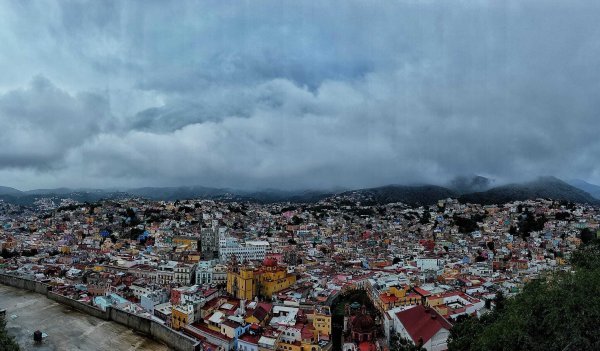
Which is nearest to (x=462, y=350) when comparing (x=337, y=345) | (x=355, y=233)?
(x=337, y=345)

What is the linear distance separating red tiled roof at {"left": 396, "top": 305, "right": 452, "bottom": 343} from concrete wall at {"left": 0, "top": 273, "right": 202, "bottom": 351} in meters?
14.5

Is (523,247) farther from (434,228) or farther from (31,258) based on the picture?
(31,258)

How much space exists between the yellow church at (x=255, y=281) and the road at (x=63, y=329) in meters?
19.2

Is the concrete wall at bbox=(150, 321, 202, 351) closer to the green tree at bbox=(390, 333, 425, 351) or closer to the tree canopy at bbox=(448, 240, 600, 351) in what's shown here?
the tree canopy at bbox=(448, 240, 600, 351)

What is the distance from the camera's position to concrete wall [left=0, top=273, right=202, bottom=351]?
6.44m

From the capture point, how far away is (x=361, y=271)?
34750mm

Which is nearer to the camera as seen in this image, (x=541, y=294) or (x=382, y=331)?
(x=541, y=294)

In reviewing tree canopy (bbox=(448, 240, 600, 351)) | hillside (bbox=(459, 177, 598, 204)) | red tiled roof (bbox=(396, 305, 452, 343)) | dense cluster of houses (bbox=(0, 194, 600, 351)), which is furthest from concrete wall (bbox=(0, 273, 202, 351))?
hillside (bbox=(459, 177, 598, 204))

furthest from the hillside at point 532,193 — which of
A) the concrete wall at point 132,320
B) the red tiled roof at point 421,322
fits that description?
the concrete wall at point 132,320

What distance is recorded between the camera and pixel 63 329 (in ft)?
24.2

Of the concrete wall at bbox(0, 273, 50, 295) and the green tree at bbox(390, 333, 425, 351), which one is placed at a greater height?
the concrete wall at bbox(0, 273, 50, 295)

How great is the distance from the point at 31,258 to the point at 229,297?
19489mm

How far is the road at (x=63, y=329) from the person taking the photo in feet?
22.2

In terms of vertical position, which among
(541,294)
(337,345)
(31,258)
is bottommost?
(337,345)
